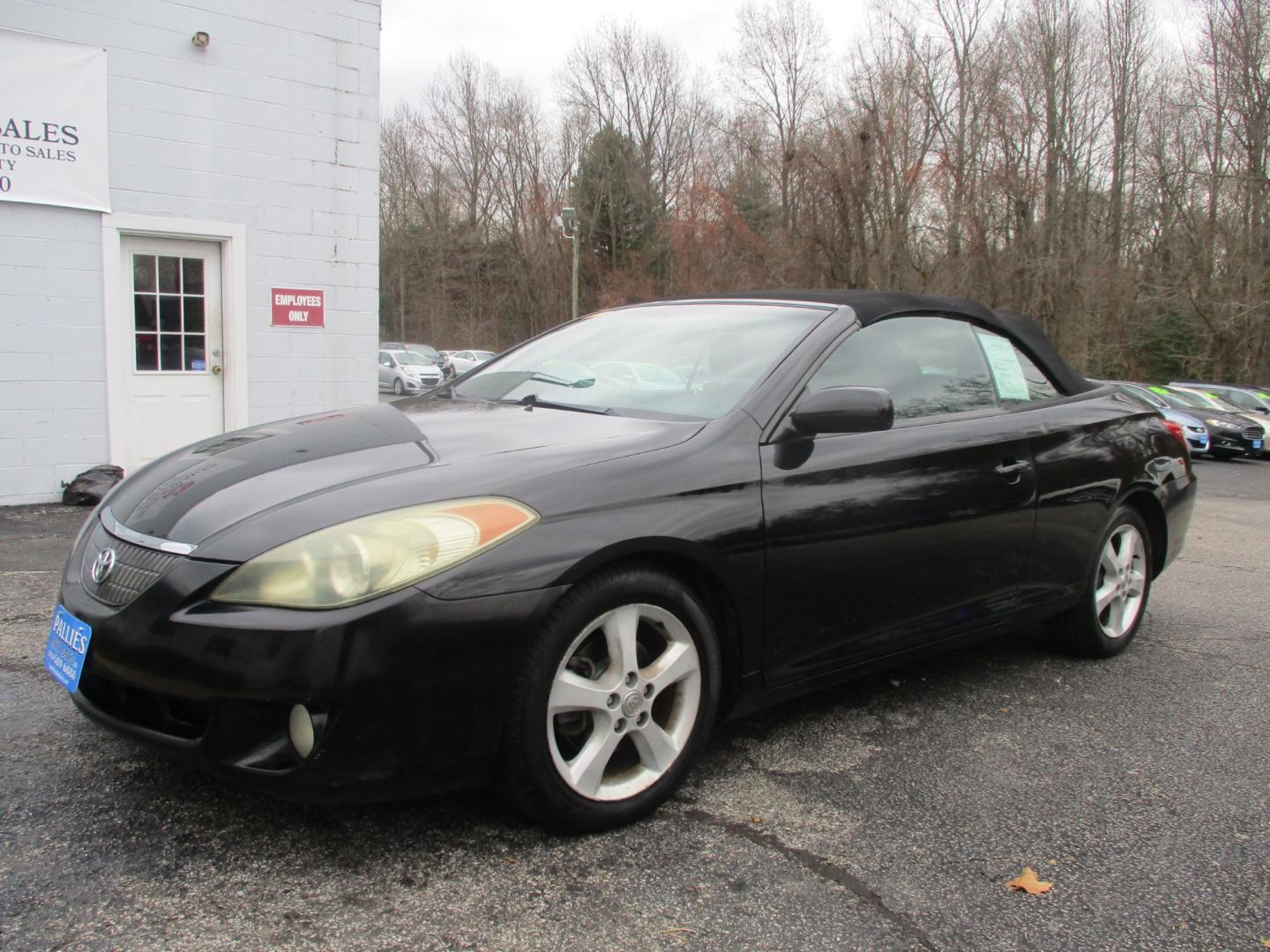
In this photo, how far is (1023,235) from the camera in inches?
1192

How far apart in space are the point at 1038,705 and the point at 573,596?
210 cm

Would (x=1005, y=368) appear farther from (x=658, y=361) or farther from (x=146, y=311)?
(x=146, y=311)

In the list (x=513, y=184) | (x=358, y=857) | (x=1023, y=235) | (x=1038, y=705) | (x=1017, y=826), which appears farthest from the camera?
(x=513, y=184)

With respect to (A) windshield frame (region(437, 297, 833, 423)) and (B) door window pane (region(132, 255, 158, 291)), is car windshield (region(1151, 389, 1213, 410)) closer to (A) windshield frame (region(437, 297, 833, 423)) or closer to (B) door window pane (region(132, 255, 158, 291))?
(B) door window pane (region(132, 255, 158, 291))

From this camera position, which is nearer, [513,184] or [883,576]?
[883,576]

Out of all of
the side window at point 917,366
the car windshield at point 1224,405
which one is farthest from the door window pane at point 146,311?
the car windshield at point 1224,405

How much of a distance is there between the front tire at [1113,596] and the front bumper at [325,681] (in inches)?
106

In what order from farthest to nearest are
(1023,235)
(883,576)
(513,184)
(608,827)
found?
(513,184)
(1023,235)
(883,576)
(608,827)

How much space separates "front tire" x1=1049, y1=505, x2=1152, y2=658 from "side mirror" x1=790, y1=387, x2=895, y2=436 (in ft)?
5.55

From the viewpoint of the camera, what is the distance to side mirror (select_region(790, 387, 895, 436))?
277cm

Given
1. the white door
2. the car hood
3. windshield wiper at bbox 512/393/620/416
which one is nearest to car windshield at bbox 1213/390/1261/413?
the white door

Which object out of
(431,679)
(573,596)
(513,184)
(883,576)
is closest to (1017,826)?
(883,576)

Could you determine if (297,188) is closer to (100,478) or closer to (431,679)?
(100,478)

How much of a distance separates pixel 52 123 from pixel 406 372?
25669 millimetres
